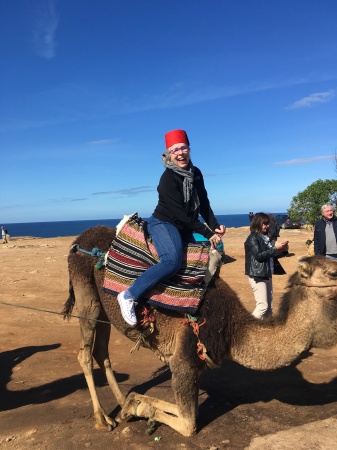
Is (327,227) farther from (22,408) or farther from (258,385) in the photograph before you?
(22,408)

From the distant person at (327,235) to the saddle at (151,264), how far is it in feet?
14.2

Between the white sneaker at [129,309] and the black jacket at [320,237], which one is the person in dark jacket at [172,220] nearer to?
the white sneaker at [129,309]

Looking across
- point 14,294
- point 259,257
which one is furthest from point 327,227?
point 14,294

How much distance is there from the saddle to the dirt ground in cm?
116

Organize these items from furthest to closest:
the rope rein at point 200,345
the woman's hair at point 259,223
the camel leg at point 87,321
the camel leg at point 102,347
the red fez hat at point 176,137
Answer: the woman's hair at point 259,223 → the camel leg at point 102,347 → the camel leg at point 87,321 → the red fez hat at point 176,137 → the rope rein at point 200,345

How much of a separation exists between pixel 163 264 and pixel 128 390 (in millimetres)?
2308

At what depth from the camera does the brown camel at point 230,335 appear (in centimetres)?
385

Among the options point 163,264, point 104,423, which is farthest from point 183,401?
point 163,264

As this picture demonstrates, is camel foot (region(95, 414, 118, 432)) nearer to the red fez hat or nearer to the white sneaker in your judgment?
the white sneaker

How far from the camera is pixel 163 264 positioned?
13.6 ft

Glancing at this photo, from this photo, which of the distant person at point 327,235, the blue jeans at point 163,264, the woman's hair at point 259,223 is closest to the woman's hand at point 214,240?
the blue jeans at point 163,264

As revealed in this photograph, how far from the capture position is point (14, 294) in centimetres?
1137

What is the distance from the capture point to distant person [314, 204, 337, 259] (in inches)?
310

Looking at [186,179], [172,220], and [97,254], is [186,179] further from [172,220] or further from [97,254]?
[97,254]
